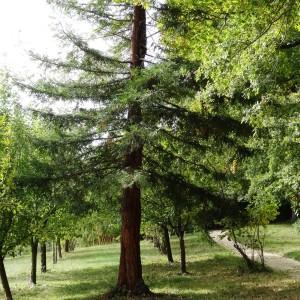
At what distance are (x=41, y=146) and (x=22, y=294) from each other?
23.5 ft

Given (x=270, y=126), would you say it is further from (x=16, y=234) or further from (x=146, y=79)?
(x=16, y=234)

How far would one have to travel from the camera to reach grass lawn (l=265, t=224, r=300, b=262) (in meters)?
25.5

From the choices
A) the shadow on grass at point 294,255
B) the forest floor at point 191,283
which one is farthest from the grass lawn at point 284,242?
the forest floor at point 191,283

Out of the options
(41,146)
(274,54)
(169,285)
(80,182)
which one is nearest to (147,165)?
(80,182)

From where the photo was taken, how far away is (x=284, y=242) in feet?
104

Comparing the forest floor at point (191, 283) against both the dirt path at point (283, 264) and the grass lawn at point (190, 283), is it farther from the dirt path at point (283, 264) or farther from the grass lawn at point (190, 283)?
the dirt path at point (283, 264)

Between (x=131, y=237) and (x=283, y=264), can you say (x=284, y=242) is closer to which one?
(x=283, y=264)

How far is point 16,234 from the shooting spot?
17000mm

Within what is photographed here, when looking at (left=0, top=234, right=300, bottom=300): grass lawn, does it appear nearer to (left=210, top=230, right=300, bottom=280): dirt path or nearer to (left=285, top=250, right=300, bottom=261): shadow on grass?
(left=210, top=230, right=300, bottom=280): dirt path

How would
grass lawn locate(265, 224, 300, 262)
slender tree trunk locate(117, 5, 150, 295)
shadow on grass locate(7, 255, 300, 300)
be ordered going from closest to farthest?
shadow on grass locate(7, 255, 300, 300) → slender tree trunk locate(117, 5, 150, 295) → grass lawn locate(265, 224, 300, 262)

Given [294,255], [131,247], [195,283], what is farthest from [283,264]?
[131,247]

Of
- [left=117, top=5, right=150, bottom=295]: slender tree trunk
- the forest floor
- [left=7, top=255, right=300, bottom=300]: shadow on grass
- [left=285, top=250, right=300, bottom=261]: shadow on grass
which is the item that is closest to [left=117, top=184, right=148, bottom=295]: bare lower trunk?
[left=117, top=5, right=150, bottom=295]: slender tree trunk

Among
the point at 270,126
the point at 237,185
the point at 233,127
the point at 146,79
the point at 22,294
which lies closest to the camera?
the point at 270,126

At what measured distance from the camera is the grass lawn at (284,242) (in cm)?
2555
